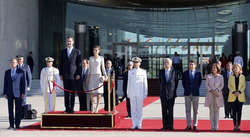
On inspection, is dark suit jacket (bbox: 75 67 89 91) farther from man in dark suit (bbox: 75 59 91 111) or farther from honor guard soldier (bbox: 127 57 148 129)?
honor guard soldier (bbox: 127 57 148 129)

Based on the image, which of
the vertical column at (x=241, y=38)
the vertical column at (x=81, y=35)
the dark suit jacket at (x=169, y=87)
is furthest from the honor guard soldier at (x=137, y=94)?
the vertical column at (x=241, y=38)

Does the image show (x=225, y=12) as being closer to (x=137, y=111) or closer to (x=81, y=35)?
(x=81, y=35)

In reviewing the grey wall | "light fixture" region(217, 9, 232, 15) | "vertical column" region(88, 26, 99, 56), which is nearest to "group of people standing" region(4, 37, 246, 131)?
the grey wall

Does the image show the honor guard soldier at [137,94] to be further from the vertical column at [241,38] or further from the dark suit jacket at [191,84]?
the vertical column at [241,38]

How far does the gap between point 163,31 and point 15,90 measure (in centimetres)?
2757

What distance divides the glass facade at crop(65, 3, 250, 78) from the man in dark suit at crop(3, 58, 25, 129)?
25.3 m

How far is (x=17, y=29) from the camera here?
28078mm

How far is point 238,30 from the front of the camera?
3089 centimetres

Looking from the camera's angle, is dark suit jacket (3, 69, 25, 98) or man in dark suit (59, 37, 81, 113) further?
man in dark suit (59, 37, 81, 113)

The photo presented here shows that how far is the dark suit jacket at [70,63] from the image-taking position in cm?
1116

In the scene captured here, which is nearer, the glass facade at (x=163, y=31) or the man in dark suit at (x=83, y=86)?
the man in dark suit at (x=83, y=86)

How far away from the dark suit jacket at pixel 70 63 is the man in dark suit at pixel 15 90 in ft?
3.54

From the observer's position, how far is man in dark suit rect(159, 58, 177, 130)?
1015 centimetres

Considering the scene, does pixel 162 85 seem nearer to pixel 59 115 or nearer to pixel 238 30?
pixel 59 115
